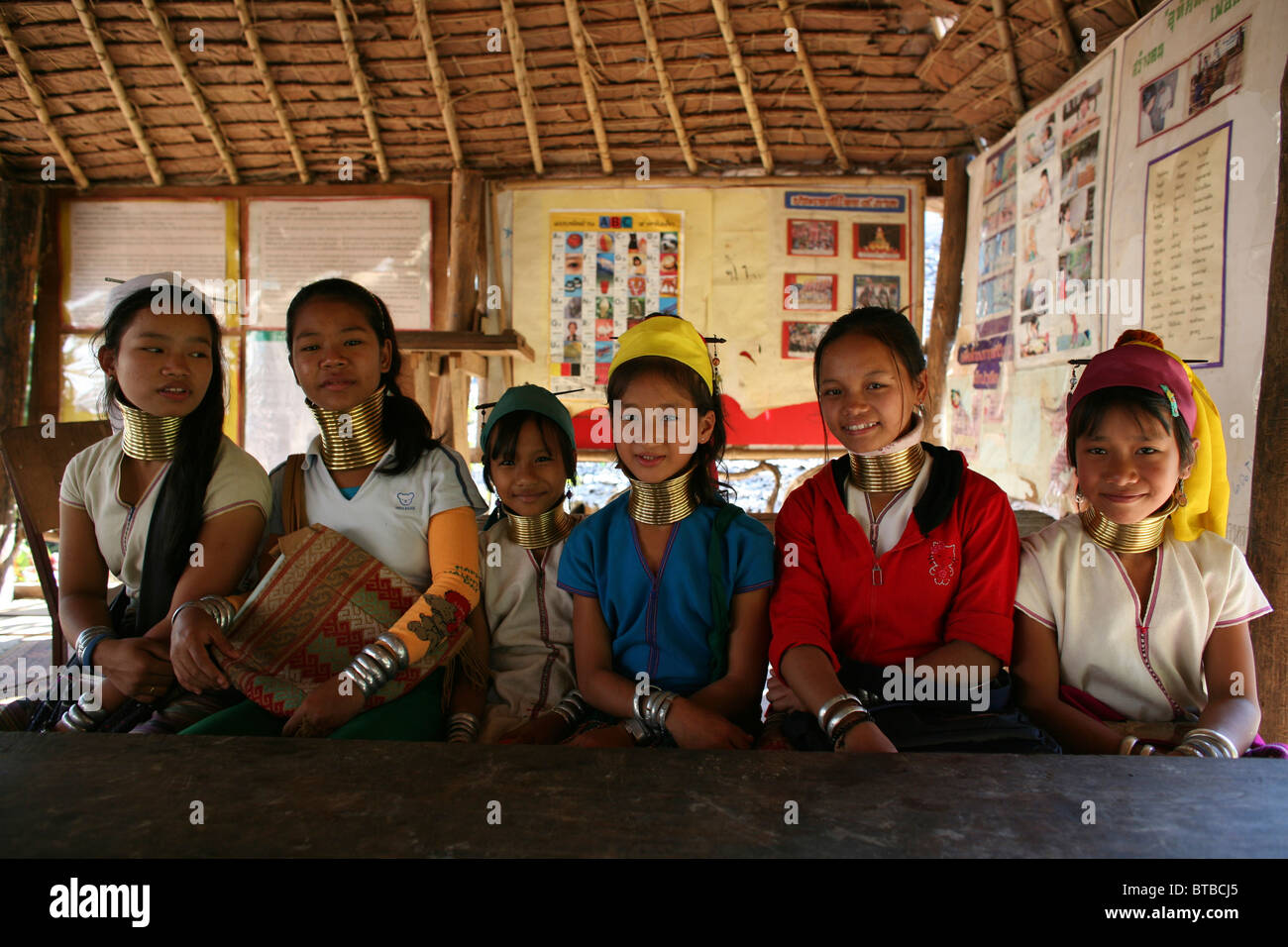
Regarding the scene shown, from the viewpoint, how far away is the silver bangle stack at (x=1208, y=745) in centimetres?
146

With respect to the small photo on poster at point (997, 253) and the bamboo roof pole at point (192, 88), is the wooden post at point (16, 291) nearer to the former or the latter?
the bamboo roof pole at point (192, 88)

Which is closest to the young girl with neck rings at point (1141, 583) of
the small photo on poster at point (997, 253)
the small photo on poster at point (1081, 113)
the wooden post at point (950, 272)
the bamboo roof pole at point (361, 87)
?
the small photo on poster at point (1081, 113)

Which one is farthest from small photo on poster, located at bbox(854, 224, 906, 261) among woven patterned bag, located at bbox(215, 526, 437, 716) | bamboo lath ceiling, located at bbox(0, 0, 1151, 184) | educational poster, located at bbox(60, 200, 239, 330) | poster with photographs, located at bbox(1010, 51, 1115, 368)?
educational poster, located at bbox(60, 200, 239, 330)

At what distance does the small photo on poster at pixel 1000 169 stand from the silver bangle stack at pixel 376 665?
3.94 m

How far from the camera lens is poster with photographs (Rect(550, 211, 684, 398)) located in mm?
5102

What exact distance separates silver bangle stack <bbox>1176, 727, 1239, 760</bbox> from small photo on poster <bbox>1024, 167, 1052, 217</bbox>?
294 cm

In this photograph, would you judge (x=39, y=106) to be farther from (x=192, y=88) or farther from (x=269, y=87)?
(x=269, y=87)

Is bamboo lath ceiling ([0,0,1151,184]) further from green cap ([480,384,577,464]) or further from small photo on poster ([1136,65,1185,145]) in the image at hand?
green cap ([480,384,577,464])

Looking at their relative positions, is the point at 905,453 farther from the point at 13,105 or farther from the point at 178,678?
the point at 13,105

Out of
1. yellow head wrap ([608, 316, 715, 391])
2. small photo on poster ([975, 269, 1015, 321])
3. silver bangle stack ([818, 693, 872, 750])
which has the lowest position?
silver bangle stack ([818, 693, 872, 750])

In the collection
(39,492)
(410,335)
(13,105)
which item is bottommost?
(39,492)

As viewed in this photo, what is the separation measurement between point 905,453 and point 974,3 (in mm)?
3004
